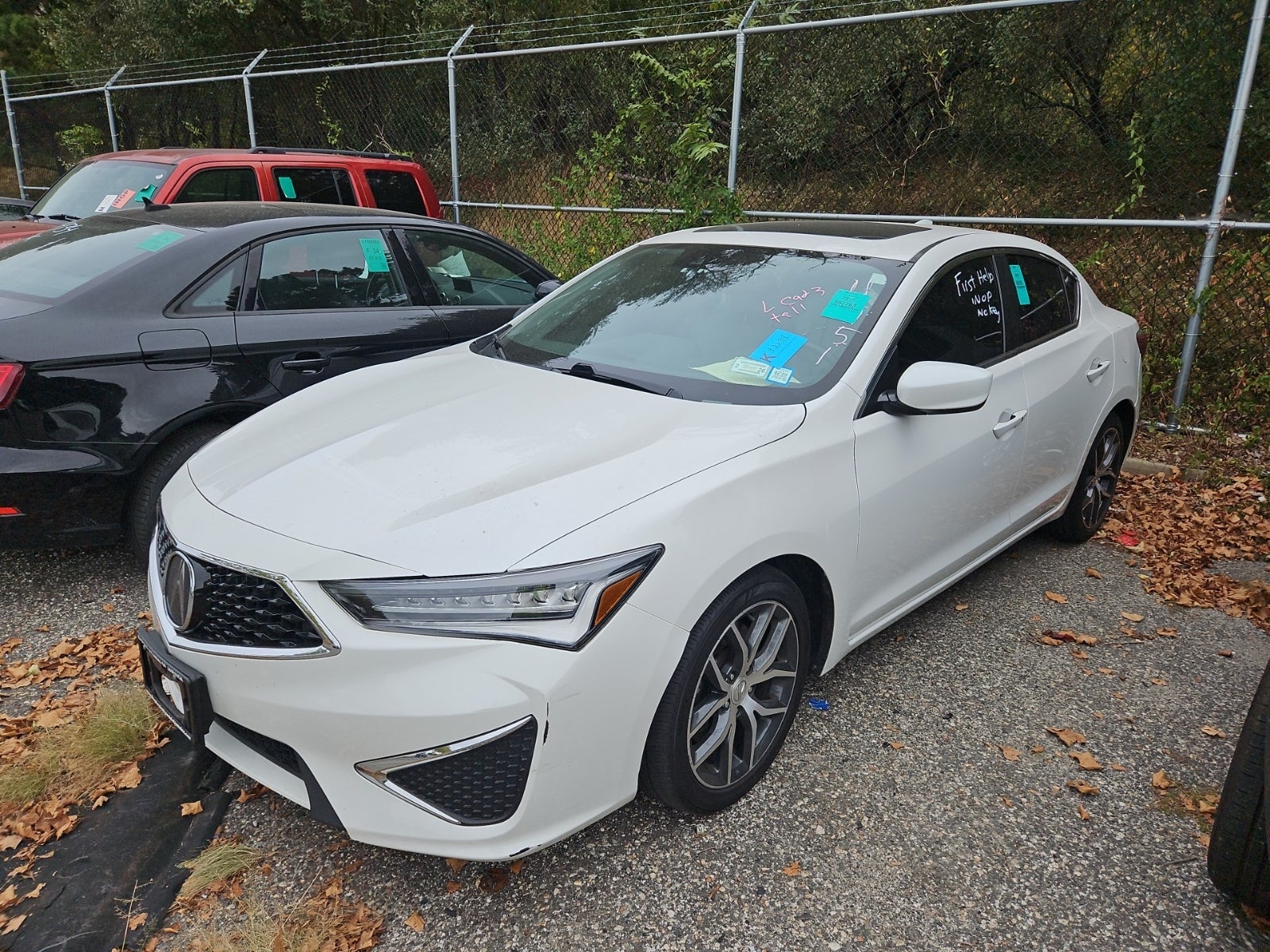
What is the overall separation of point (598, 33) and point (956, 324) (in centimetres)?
532

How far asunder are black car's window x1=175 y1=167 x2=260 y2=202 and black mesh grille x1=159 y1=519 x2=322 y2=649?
4.84 m

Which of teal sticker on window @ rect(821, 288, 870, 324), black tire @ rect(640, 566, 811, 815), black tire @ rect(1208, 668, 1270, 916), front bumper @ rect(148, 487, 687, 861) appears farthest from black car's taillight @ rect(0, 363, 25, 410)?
black tire @ rect(1208, 668, 1270, 916)

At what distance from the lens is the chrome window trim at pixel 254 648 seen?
2139mm

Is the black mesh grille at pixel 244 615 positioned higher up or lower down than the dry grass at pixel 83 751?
higher up

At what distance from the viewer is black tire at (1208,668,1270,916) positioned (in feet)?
7.46

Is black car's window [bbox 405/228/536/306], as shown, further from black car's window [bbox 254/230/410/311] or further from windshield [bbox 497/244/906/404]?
windshield [bbox 497/244/906/404]

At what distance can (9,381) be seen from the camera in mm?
3389

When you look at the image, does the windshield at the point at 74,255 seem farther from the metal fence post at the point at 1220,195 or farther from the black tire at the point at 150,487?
the metal fence post at the point at 1220,195

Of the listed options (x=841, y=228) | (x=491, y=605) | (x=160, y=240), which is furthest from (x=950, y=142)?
(x=491, y=605)

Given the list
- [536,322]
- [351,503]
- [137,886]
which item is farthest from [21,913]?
[536,322]

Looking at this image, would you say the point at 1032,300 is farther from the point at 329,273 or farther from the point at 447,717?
the point at 329,273

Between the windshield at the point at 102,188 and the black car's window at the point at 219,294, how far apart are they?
2.87 m

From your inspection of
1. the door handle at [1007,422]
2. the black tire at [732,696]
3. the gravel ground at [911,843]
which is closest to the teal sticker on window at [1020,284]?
the door handle at [1007,422]

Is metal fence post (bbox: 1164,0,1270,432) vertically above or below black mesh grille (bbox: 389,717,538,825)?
above
